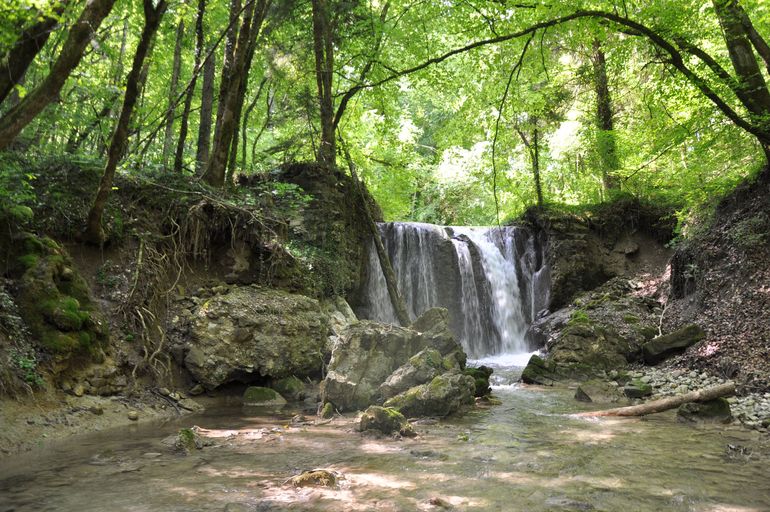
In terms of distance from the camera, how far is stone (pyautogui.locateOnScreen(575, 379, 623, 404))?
8005 millimetres

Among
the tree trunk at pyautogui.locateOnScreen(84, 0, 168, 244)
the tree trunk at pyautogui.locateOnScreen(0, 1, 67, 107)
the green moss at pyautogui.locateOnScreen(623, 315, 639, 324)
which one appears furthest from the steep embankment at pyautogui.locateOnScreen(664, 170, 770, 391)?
the tree trunk at pyautogui.locateOnScreen(0, 1, 67, 107)

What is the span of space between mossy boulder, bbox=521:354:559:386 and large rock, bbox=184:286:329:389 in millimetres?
4182

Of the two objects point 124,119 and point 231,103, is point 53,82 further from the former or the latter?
point 231,103

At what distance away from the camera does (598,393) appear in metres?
8.27

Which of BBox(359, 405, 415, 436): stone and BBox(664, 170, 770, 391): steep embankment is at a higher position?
BBox(664, 170, 770, 391): steep embankment

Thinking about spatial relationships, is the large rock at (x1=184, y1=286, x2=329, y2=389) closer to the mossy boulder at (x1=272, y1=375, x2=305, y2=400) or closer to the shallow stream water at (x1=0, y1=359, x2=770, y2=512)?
the mossy boulder at (x1=272, y1=375, x2=305, y2=400)

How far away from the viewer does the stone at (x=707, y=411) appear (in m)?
6.19

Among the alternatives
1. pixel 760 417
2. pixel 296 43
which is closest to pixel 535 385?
pixel 760 417

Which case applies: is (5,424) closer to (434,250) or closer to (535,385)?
(535,385)

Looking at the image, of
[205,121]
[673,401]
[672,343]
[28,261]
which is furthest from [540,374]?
[205,121]

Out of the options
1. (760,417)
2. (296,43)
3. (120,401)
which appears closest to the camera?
(760,417)

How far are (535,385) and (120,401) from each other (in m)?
7.21

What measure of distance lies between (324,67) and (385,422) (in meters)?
8.22

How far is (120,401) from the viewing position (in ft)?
20.9
